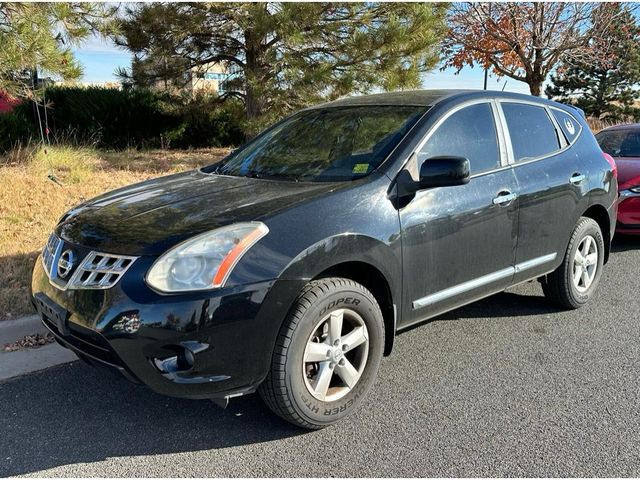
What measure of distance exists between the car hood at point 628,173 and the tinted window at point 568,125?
2.41 meters

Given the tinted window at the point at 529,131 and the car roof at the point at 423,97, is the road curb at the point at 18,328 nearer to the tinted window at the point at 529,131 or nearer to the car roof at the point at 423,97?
the car roof at the point at 423,97

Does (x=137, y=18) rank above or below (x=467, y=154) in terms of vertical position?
above

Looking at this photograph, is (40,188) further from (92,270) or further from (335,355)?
(335,355)

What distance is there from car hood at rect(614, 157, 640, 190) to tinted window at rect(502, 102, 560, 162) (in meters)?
2.84

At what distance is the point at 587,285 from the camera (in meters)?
4.88

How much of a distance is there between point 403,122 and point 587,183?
6.16ft

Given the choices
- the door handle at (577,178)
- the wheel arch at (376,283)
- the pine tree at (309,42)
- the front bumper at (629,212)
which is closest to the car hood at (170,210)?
the wheel arch at (376,283)

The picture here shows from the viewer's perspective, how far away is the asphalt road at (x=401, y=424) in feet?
8.95

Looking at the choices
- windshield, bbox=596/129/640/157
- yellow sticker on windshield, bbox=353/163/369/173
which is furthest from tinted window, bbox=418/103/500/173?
windshield, bbox=596/129/640/157

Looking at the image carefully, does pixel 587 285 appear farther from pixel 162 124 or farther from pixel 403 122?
pixel 162 124

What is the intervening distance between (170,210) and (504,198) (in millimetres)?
2147

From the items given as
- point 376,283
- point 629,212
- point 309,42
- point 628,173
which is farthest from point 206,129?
point 376,283

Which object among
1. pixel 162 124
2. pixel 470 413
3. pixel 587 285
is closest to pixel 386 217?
pixel 470 413

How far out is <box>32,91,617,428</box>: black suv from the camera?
263cm
